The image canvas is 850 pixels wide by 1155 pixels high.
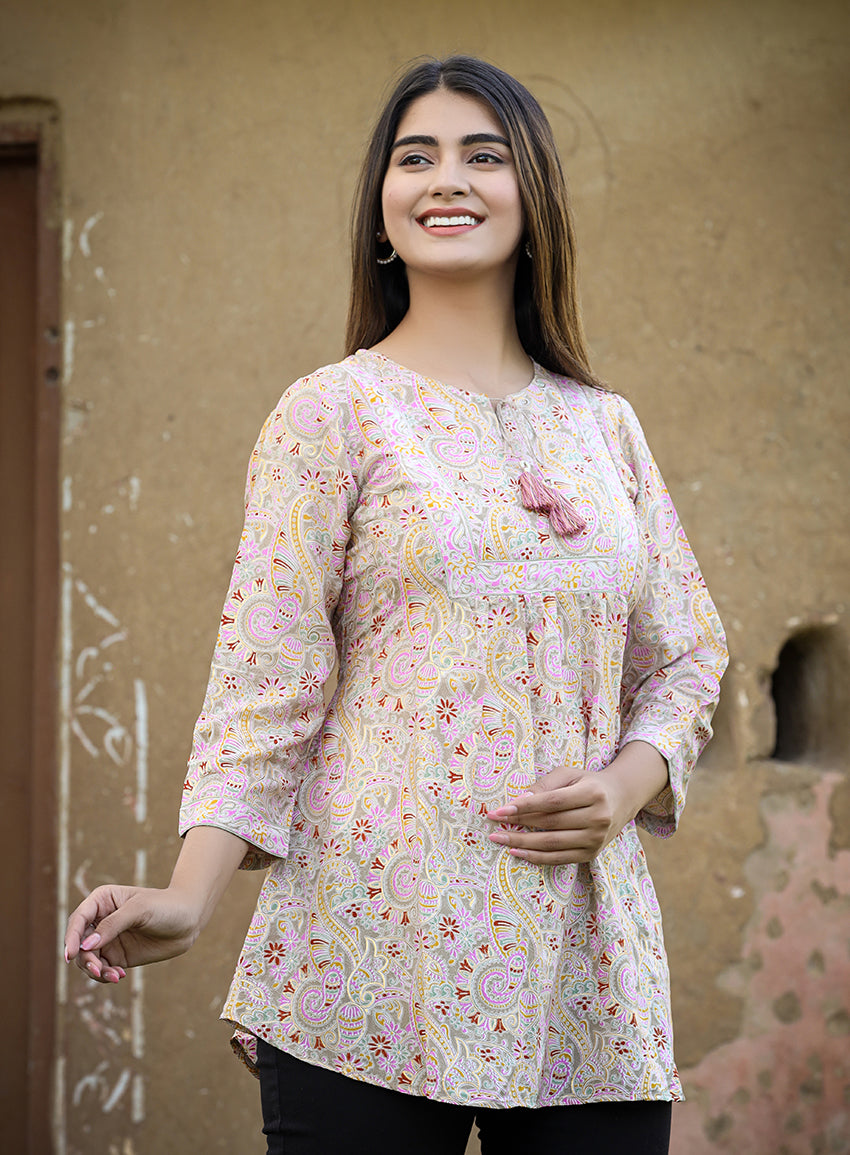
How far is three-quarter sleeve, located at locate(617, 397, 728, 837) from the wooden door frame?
5.86ft

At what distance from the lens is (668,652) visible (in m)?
1.74

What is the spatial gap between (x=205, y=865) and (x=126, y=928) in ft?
0.45

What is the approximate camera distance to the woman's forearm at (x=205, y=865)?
1.42 metres

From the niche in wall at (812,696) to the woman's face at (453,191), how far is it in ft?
5.45

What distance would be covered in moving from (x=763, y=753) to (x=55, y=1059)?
1817 mm

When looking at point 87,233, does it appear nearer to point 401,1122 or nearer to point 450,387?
point 450,387

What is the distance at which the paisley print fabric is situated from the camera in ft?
4.91

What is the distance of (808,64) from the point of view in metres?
3.06

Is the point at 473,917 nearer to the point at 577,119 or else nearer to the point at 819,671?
the point at 819,671

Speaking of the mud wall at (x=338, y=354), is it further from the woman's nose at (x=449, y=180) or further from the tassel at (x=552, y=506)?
the tassel at (x=552, y=506)

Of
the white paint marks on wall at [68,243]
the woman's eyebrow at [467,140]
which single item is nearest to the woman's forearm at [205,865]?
the woman's eyebrow at [467,140]

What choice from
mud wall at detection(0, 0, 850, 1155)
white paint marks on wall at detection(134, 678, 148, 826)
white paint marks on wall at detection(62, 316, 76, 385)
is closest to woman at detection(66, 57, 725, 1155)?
mud wall at detection(0, 0, 850, 1155)

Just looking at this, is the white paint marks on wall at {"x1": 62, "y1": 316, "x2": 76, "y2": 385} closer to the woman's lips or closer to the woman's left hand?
the woman's lips

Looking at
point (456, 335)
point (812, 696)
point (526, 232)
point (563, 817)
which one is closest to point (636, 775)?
point (563, 817)
